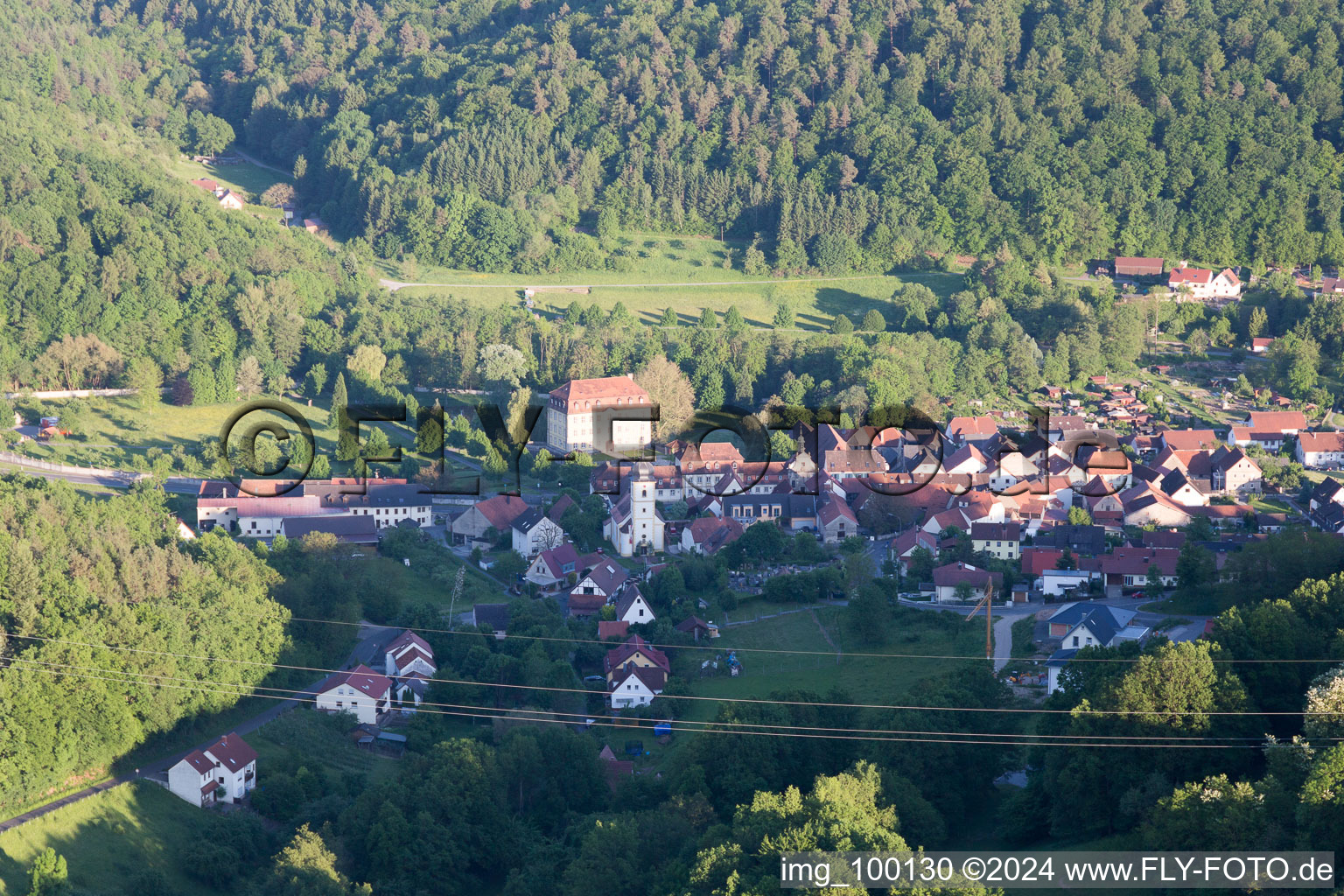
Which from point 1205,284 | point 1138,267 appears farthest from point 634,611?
point 1138,267

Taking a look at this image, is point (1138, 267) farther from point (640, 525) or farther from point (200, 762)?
point (200, 762)

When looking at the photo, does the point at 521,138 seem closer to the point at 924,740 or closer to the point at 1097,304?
the point at 1097,304

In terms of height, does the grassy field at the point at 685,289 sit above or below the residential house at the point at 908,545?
above

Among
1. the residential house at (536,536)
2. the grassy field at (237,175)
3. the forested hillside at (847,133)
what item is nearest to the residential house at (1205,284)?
the forested hillside at (847,133)

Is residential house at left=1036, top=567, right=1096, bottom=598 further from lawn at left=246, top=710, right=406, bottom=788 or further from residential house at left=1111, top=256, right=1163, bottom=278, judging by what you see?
residential house at left=1111, top=256, right=1163, bottom=278

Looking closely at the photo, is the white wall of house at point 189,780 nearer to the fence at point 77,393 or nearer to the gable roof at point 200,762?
the gable roof at point 200,762

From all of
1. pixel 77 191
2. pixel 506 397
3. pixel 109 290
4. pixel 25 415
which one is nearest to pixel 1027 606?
pixel 506 397

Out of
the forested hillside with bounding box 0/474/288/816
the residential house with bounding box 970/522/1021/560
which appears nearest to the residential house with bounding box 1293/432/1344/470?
the residential house with bounding box 970/522/1021/560
